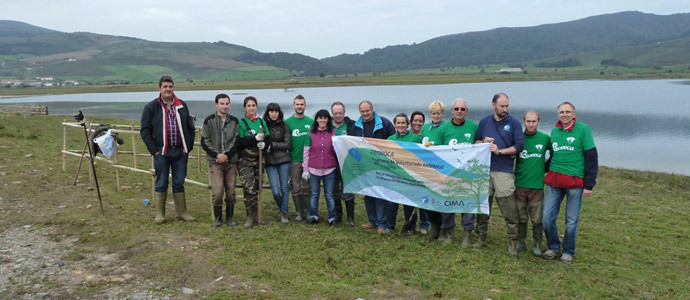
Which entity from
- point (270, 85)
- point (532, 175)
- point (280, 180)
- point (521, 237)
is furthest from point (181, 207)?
point (270, 85)

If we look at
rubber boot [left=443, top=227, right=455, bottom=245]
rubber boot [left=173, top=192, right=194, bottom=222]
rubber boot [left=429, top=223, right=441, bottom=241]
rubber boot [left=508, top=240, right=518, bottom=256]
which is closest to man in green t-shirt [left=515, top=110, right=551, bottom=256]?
rubber boot [left=508, top=240, right=518, bottom=256]

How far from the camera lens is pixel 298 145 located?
8.05 metres

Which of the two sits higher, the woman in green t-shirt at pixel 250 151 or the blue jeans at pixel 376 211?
the woman in green t-shirt at pixel 250 151

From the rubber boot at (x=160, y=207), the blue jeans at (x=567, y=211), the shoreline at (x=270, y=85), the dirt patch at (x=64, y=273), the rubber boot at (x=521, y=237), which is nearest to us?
the dirt patch at (x=64, y=273)

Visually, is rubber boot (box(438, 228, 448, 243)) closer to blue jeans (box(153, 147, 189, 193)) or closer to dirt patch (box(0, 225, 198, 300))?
dirt patch (box(0, 225, 198, 300))

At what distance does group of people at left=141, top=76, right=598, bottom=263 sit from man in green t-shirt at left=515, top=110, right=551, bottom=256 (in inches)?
0.6

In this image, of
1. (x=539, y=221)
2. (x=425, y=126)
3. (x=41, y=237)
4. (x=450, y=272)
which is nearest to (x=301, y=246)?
Answer: (x=450, y=272)

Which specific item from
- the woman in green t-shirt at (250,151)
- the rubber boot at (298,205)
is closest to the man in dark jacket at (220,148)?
the woman in green t-shirt at (250,151)

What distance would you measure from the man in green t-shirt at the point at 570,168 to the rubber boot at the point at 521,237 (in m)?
0.35

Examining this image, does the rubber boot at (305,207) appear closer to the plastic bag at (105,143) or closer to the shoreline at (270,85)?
the plastic bag at (105,143)

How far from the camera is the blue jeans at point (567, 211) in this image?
257 inches

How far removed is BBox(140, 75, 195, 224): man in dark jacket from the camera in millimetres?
7461

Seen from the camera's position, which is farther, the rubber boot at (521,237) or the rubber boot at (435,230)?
the rubber boot at (435,230)

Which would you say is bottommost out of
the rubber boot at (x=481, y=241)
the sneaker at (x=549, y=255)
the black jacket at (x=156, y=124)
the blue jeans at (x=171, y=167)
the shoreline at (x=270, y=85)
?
the sneaker at (x=549, y=255)
